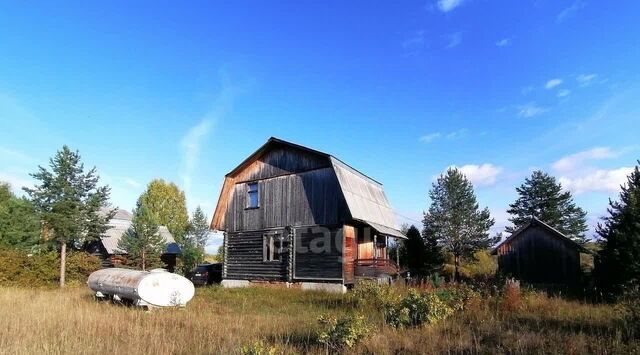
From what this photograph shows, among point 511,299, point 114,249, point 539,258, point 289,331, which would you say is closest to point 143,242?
point 114,249

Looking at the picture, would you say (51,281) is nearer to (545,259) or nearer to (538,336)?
(538,336)

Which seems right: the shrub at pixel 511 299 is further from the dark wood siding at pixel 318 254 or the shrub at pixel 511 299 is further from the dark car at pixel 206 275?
the dark car at pixel 206 275

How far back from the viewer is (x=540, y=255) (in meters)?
25.4

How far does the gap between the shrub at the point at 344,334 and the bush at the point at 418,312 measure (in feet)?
6.11

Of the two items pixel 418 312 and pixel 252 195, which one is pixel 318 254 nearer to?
pixel 252 195

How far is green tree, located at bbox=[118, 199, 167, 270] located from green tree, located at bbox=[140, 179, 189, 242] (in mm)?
26191

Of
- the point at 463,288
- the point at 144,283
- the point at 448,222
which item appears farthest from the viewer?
the point at 448,222

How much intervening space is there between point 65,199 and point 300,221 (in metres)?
13.4

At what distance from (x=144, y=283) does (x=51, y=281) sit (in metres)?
14.1

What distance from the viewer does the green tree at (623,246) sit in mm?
13930

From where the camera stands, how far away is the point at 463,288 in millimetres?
12055

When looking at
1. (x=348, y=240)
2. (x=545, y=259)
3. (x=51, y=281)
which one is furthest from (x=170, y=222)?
(x=545, y=259)

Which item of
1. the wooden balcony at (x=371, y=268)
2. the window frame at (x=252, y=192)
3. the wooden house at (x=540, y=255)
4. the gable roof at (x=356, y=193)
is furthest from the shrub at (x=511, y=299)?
the window frame at (x=252, y=192)

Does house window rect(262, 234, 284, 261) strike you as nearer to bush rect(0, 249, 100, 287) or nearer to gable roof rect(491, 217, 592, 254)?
bush rect(0, 249, 100, 287)
